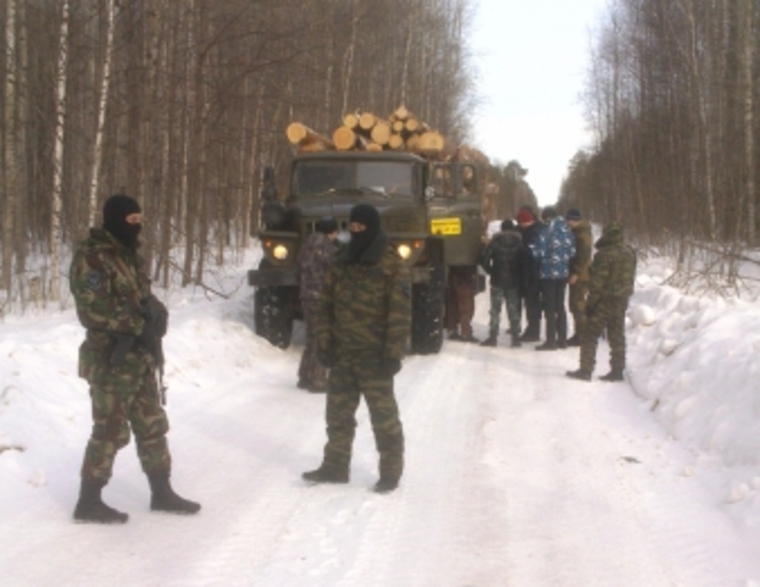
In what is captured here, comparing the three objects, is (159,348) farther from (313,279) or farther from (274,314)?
(274,314)

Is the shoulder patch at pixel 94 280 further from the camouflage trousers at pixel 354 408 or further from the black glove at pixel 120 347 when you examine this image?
the camouflage trousers at pixel 354 408

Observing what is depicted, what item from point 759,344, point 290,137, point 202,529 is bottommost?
point 202,529

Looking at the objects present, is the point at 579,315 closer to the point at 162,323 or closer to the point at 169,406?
the point at 169,406

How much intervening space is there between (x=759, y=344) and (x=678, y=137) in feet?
67.5

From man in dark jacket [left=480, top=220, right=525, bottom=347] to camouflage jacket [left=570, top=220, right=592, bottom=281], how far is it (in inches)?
27.3

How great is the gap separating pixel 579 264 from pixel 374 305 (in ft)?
23.6

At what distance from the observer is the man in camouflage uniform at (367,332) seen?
5633 millimetres

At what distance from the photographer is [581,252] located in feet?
40.1

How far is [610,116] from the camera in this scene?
41250mm

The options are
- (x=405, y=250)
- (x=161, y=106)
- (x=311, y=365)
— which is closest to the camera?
(x=311, y=365)

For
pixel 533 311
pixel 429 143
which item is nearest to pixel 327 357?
pixel 533 311

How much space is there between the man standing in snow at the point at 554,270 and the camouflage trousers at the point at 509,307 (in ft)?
1.15

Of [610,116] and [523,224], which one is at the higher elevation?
[610,116]

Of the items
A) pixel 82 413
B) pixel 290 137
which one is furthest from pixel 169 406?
pixel 290 137
